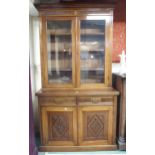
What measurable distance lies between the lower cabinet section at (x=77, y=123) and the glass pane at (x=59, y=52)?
363mm

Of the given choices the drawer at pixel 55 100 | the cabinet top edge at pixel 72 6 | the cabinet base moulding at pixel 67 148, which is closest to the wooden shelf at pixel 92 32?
the cabinet top edge at pixel 72 6

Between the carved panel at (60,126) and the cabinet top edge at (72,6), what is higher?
the cabinet top edge at (72,6)

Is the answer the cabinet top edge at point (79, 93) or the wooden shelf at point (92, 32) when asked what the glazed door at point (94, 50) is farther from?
the cabinet top edge at point (79, 93)

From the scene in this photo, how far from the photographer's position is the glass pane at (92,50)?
229 cm

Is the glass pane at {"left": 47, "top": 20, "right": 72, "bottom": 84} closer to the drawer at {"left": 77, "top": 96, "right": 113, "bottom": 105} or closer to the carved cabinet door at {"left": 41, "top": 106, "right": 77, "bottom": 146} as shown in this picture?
the drawer at {"left": 77, "top": 96, "right": 113, "bottom": 105}

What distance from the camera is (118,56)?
8.55 ft

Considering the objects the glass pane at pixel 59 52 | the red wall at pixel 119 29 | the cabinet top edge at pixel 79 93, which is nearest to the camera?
the cabinet top edge at pixel 79 93

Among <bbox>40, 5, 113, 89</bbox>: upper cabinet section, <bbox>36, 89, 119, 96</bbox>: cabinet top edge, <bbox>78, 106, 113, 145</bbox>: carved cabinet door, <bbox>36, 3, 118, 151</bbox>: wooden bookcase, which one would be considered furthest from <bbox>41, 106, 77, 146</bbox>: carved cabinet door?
<bbox>40, 5, 113, 89</bbox>: upper cabinet section

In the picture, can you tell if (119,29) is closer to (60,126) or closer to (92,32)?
(92,32)

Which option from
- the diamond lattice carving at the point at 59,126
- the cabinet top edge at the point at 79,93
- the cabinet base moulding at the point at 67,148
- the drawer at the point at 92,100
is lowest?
the cabinet base moulding at the point at 67,148

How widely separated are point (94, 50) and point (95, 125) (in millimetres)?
1123

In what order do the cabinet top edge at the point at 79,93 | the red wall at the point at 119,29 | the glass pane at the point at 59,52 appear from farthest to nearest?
the red wall at the point at 119,29 → the glass pane at the point at 59,52 → the cabinet top edge at the point at 79,93

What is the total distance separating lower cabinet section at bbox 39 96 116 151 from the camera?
2.18 meters
